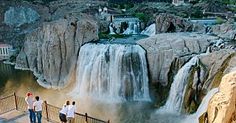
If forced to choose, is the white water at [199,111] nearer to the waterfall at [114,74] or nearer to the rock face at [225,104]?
the waterfall at [114,74]

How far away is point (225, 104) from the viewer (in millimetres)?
7719

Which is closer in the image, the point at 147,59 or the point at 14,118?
the point at 14,118

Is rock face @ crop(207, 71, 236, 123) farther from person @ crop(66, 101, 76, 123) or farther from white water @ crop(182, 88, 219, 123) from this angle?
white water @ crop(182, 88, 219, 123)

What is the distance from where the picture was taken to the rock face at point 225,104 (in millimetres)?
7723

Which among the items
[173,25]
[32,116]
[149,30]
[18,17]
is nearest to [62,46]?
[173,25]

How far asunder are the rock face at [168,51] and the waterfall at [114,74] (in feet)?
2.35

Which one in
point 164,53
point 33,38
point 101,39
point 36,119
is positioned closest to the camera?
point 36,119

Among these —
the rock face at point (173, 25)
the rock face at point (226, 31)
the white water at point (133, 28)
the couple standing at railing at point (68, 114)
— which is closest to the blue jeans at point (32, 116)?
the couple standing at railing at point (68, 114)

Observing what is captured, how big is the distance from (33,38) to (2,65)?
22.0 ft

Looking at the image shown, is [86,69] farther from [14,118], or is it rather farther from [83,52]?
[14,118]

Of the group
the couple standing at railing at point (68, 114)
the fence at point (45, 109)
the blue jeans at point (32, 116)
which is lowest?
the fence at point (45, 109)

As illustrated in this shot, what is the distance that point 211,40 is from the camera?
26.7 meters

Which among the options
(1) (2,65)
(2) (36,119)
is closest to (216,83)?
(2) (36,119)

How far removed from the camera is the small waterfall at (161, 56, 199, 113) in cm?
2352
